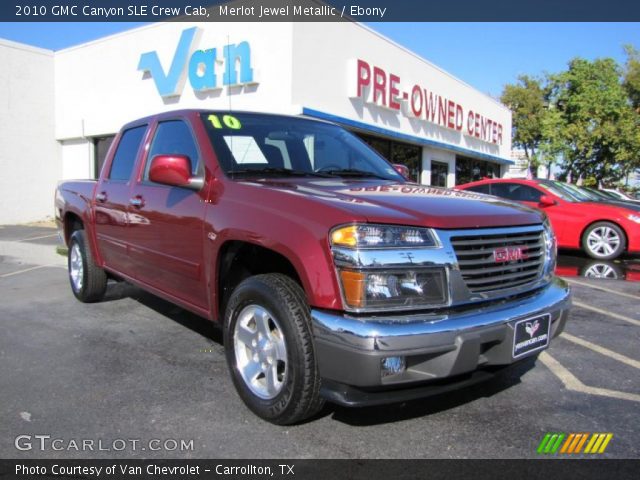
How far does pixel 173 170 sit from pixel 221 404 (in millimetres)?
1454

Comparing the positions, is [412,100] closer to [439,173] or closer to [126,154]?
[439,173]

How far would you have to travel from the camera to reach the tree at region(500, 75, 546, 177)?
99.9ft

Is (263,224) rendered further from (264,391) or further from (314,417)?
(314,417)

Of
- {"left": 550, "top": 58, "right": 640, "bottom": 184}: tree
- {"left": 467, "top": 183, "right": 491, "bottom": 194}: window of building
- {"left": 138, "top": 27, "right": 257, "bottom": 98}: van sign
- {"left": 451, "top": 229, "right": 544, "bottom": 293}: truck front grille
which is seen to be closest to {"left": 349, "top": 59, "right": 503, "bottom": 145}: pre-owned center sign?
{"left": 138, "top": 27, "right": 257, "bottom": 98}: van sign

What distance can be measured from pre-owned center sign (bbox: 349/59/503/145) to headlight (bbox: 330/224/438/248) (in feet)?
36.1

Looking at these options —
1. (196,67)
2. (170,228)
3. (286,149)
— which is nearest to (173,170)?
(170,228)

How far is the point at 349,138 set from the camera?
4.41m

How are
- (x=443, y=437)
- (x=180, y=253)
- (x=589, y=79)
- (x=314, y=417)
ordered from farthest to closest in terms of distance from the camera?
1. (x=589, y=79)
2. (x=180, y=253)
3. (x=314, y=417)
4. (x=443, y=437)

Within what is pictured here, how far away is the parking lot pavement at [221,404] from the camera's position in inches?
103

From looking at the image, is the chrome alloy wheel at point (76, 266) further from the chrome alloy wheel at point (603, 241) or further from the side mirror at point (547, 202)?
the chrome alloy wheel at point (603, 241)

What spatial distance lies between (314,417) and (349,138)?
2391 mm

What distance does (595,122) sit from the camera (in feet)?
87.8

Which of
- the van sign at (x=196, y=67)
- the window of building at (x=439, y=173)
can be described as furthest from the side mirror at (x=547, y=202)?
the window of building at (x=439, y=173)
